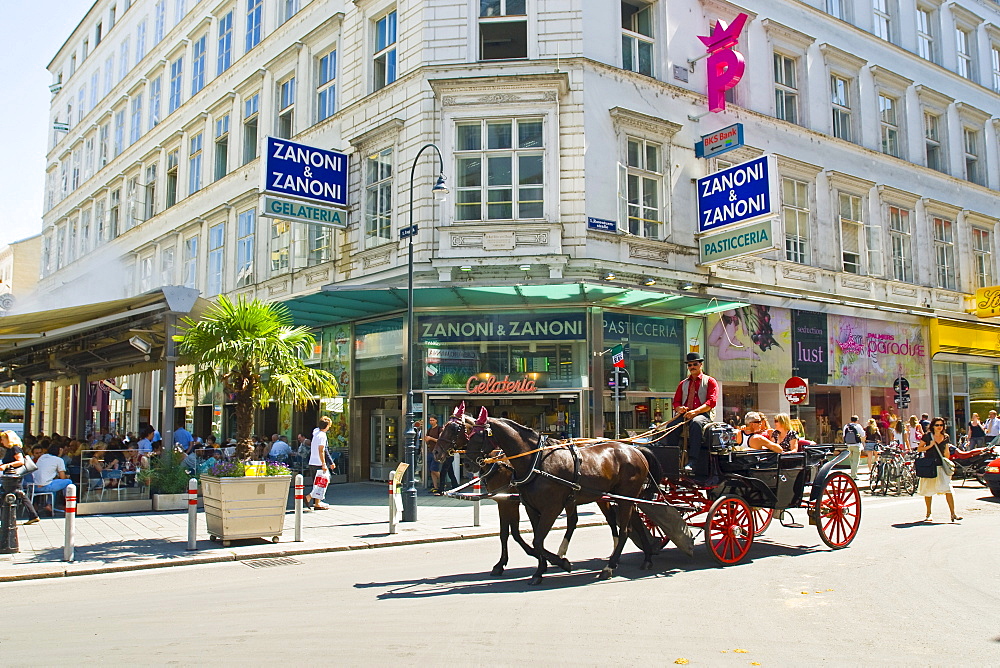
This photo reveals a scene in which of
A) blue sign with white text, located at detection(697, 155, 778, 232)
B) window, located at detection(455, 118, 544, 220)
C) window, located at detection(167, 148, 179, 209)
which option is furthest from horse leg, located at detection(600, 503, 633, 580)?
window, located at detection(167, 148, 179, 209)

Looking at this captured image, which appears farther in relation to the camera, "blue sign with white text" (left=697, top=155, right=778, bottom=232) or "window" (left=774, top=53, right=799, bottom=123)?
"window" (left=774, top=53, right=799, bottom=123)

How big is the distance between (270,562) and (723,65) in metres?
17.5

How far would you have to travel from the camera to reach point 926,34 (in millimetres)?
29344

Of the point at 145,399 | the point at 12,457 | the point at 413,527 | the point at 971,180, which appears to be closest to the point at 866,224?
the point at 971,180

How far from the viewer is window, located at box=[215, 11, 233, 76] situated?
97.2 feet

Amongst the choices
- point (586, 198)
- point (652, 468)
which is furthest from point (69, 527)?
point (586, 198)

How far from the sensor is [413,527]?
13.3m

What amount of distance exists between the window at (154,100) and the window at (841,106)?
27236mm

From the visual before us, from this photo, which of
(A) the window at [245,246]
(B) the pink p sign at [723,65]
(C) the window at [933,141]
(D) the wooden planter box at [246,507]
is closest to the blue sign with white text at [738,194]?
(B) the pink p sign at [723,65]

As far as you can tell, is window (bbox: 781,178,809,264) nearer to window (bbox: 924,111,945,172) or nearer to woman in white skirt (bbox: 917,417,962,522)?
window (bbox: 924,111,945,172)

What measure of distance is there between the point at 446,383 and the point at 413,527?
21.5ft

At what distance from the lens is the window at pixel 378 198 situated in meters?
20.8

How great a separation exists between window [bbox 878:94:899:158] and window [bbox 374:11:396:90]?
16.7 meters

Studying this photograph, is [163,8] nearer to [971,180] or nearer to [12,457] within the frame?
[12,457]
